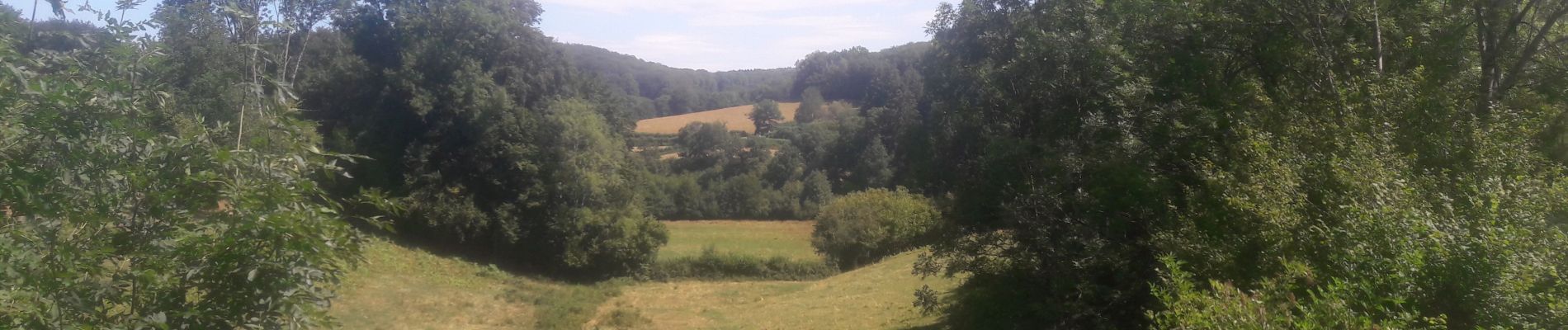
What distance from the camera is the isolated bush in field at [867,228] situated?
3344cm

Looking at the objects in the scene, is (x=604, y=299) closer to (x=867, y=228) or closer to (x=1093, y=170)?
(x=867, y=228)

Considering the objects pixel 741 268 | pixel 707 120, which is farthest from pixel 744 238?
pixel 707 120

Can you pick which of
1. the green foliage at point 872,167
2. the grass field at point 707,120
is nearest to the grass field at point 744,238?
the green foliage at point 872,167

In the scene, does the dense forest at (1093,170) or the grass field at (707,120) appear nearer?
the dense forest at (1093,170)

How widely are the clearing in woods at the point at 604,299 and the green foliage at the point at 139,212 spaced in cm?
1197

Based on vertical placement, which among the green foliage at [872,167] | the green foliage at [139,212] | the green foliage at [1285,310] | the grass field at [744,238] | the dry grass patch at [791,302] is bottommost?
the grass field at [744,238]

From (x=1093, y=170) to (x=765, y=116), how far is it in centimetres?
6753

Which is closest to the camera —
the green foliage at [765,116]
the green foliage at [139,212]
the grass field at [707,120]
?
the green foliage at [139,212]

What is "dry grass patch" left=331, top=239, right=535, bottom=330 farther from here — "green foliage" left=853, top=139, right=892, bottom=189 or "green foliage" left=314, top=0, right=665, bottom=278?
"green foliage" left=853, top=139, right=892, bottom=189

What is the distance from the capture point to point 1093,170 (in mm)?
11281

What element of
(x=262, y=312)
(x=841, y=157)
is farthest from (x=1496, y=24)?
(x=841, y=157)

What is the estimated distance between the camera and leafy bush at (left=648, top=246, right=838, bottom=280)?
33469 mm

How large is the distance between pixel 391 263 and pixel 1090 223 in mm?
21066

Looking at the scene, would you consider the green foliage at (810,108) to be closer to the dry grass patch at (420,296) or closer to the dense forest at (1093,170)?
the dry grass patch at (420,296)
